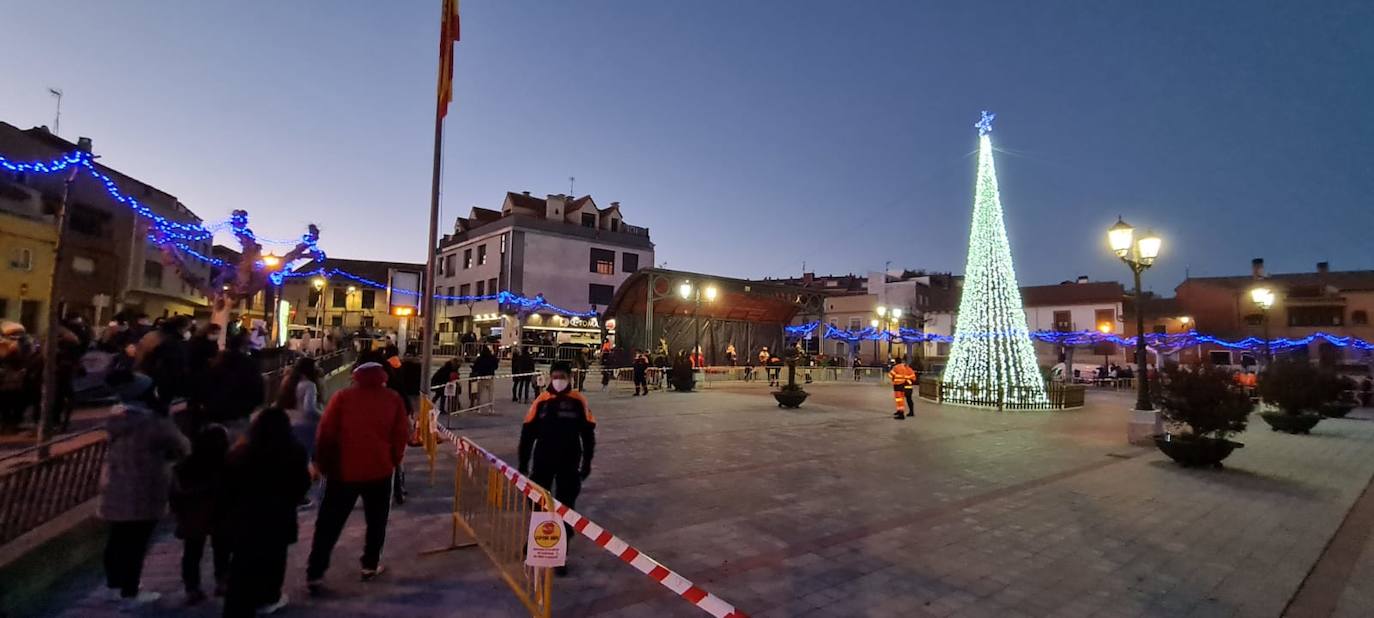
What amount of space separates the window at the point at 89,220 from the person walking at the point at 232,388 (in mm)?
26661

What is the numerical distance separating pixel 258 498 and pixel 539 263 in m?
39.5

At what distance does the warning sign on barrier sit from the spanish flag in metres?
8.63

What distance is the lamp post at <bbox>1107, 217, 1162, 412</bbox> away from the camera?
1204 centimetres

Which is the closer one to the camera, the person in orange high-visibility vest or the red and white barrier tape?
the red and white barrier tape

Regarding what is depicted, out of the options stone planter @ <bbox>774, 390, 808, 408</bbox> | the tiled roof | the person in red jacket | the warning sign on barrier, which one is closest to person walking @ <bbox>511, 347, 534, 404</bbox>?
stone planter @ <bbox>774, 390, 808, 408</bbox>

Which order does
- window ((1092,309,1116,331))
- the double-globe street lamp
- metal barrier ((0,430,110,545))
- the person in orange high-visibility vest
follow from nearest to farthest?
metal barrier ((0,430,110,545)) < the person in orange high-visibility vest < the double-globe street lamp < window ((1092,309,1116,331))

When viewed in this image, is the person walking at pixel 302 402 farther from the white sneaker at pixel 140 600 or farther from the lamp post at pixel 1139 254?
the lamp post at pixel 1139 254

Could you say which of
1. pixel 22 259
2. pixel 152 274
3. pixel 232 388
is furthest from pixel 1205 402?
pixel 152 274

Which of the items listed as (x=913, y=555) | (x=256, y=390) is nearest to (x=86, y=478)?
(x=256, y=390)

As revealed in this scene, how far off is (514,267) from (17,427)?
109 feet

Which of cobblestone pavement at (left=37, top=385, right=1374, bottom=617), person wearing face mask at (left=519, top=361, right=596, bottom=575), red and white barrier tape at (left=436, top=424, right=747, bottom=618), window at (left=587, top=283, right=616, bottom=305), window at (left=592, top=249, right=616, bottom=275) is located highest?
window at (left=592, top=249, right=616, bottom=275)

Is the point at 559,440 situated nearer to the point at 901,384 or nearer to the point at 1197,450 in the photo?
the point at 1197,450

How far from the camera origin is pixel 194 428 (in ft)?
19.9

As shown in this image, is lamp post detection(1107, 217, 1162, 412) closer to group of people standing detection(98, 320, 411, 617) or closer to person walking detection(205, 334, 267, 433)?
group of people standing detection(98, 320, 411, 617)
